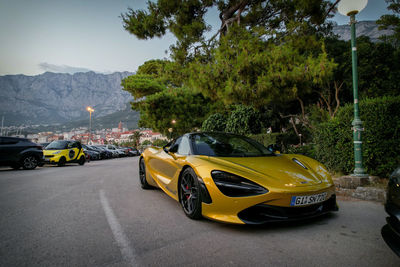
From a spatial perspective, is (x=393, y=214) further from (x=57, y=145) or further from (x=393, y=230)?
(x=57, y=145)

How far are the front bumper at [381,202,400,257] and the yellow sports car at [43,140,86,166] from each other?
15032mm

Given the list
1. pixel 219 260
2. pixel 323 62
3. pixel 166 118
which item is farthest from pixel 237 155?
pixel 166 118

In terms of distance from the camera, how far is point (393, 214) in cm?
180

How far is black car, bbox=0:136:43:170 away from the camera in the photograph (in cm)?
1018

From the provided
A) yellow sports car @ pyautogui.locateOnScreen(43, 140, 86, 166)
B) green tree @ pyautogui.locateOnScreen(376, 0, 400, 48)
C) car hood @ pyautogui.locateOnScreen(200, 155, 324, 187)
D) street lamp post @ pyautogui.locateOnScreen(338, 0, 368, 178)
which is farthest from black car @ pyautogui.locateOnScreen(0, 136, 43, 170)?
green tree @ pyautogui.locateOnScreen(376, 0, 400, 48)

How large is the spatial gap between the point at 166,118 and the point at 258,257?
88.2ft

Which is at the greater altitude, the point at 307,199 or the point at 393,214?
the point at 393,214

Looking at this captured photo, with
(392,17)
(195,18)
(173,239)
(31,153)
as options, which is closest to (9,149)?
(31,153)

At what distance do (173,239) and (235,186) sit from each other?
0.86 metres

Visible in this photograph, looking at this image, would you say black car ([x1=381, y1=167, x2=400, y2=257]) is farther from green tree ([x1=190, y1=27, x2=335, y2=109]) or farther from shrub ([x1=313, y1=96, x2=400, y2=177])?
green tree ([x1=190, y1=27, x2=335, y2=109])

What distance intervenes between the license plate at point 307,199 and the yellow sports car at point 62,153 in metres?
14.2

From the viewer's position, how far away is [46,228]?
2975mm

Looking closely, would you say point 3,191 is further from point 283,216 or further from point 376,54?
point 376,54

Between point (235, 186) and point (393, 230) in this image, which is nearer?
point (393, 230)
